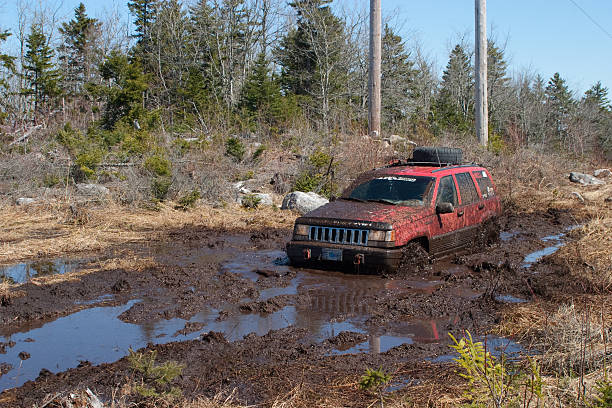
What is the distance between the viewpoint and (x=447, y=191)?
10102 mm

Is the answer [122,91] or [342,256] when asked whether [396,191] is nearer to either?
[342,256]

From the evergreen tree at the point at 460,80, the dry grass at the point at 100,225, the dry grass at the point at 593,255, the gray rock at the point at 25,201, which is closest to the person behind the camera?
the dry grass at the point at 593,255

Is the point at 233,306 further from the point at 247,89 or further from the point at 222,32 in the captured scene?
the point at 222,32

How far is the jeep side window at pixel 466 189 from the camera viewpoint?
412 inches

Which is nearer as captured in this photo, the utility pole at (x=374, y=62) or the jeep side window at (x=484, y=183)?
the jeep side window at (x=484, y=183)

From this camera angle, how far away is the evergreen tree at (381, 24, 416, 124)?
3959 centimetres

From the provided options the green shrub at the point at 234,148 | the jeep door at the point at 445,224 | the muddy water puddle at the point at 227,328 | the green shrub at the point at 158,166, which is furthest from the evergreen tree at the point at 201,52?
the muddy water puddle at the point at 227,328

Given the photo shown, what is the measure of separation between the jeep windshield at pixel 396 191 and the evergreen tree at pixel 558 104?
4245 centimetres

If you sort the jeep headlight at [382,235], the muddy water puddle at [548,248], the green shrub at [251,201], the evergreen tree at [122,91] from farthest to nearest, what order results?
1. the evergreen tree at [122,91]
2. the green shrub at [251,201]
3. the muddy water puddle at [548,248]
4. the jeep headlight at [382,235]

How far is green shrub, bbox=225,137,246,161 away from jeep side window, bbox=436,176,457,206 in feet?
32.8

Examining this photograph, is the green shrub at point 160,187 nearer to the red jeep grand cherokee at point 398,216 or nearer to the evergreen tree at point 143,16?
the red jeep grand cherokee at point 398,216

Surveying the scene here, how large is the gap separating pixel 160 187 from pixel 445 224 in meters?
8.43

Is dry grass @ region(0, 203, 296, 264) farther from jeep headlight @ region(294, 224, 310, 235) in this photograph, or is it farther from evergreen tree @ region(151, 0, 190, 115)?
evergreen tree @ region(151, 0, 190, 115)

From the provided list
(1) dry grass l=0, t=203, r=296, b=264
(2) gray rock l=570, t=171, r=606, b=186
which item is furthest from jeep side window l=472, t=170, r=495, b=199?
(2) gray rock l=570, t=171, r=606, b=186
